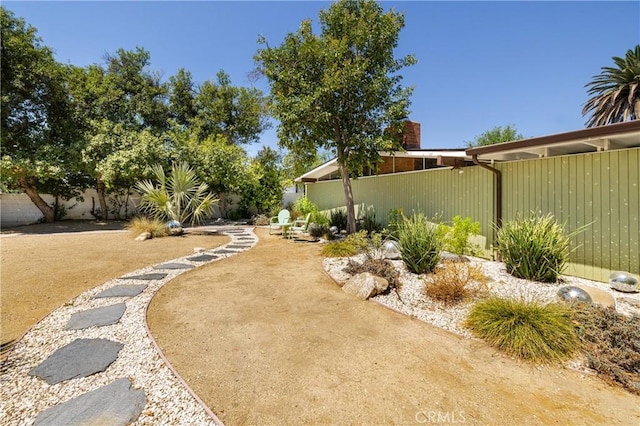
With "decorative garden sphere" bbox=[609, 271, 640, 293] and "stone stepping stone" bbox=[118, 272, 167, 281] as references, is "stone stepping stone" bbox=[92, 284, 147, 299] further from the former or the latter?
"decorative garden sphere" bbox=[609, 271, 640, 293]

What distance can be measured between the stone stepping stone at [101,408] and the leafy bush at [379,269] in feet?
11.7

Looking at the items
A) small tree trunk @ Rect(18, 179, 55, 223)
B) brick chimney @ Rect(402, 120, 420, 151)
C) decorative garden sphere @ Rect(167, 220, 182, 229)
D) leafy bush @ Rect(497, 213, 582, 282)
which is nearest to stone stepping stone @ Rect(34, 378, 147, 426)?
leafy bush @ Rect(497, 213, 582, 282)

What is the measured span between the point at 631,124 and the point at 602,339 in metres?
3.04

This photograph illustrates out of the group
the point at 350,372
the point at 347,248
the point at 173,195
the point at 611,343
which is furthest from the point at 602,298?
the point at 173,195

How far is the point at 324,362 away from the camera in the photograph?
8.65ft

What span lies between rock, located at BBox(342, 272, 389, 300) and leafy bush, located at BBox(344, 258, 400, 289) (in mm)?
172

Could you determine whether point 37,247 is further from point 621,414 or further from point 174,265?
point 621,414

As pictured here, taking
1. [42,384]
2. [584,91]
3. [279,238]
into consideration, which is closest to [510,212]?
[279,238]

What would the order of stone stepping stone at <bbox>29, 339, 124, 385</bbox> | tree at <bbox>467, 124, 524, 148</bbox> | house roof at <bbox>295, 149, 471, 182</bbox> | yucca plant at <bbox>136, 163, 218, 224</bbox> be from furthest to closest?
1. tree at <bbox>467, 124, 524, 148</bbox>
2. yucca plant at <bbox>136, 163, 218, 224</bbox>
3. house roof at <bbox>295, 149, 471, 182</bbox>
4. stone stepping stone at <bbox>29, 339, 124, 385</bbox>

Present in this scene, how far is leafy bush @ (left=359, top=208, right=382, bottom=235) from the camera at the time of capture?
984 cm

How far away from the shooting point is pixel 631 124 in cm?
380

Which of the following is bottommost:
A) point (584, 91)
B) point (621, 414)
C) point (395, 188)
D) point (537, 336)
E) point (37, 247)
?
point (621, 414)

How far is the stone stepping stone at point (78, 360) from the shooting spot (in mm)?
2394

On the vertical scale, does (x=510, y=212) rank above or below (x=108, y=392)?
above
